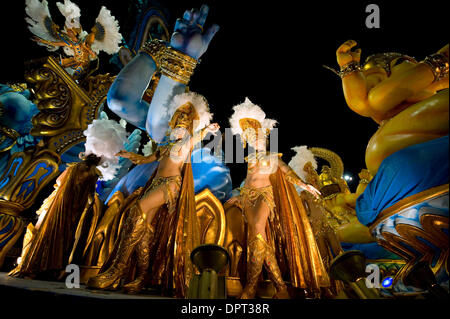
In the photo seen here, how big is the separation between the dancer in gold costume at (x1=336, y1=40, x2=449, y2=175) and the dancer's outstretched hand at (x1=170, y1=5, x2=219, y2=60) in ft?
4.80

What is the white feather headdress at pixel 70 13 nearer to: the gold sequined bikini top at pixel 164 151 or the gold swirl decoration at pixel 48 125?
the gold swirl decoration at pixel 48 125

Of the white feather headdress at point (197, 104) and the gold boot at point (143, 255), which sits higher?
the white feather headdress at point (197, 104)

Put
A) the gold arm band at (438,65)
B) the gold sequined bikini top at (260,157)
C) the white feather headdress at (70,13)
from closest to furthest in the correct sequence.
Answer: the gold arm band at (438,65) → the gold sequined bikini top at (260,157) → the white feather headdress at (70,13)

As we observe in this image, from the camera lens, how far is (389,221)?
5.12 feet

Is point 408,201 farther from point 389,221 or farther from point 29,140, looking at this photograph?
point 29,140

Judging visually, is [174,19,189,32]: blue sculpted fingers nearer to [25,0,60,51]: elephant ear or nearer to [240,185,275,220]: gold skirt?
[25,0,60,51]: elephant ear

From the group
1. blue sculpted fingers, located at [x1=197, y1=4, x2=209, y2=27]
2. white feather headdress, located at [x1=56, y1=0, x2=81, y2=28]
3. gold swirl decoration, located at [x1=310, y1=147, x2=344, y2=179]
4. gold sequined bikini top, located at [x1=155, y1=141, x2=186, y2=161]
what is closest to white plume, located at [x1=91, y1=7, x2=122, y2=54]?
white feather headdress, located at [x1=56, y1=0, x2=81, y2=28]

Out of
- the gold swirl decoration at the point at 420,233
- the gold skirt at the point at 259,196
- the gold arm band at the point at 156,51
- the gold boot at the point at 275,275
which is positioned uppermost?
the gold arm band at the point at 156,51

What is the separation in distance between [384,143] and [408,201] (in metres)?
0.41

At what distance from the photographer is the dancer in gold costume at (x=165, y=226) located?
1.89 meters

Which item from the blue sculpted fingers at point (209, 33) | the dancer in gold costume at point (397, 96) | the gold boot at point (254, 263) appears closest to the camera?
the dancer in gold costume at point (397, 96)

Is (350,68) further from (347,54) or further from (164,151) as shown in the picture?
(164,151)

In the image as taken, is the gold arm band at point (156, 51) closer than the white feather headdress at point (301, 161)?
Yes

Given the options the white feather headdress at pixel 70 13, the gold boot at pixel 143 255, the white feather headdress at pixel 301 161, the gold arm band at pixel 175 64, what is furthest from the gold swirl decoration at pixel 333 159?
the white feather headdress at pixel 70 13
